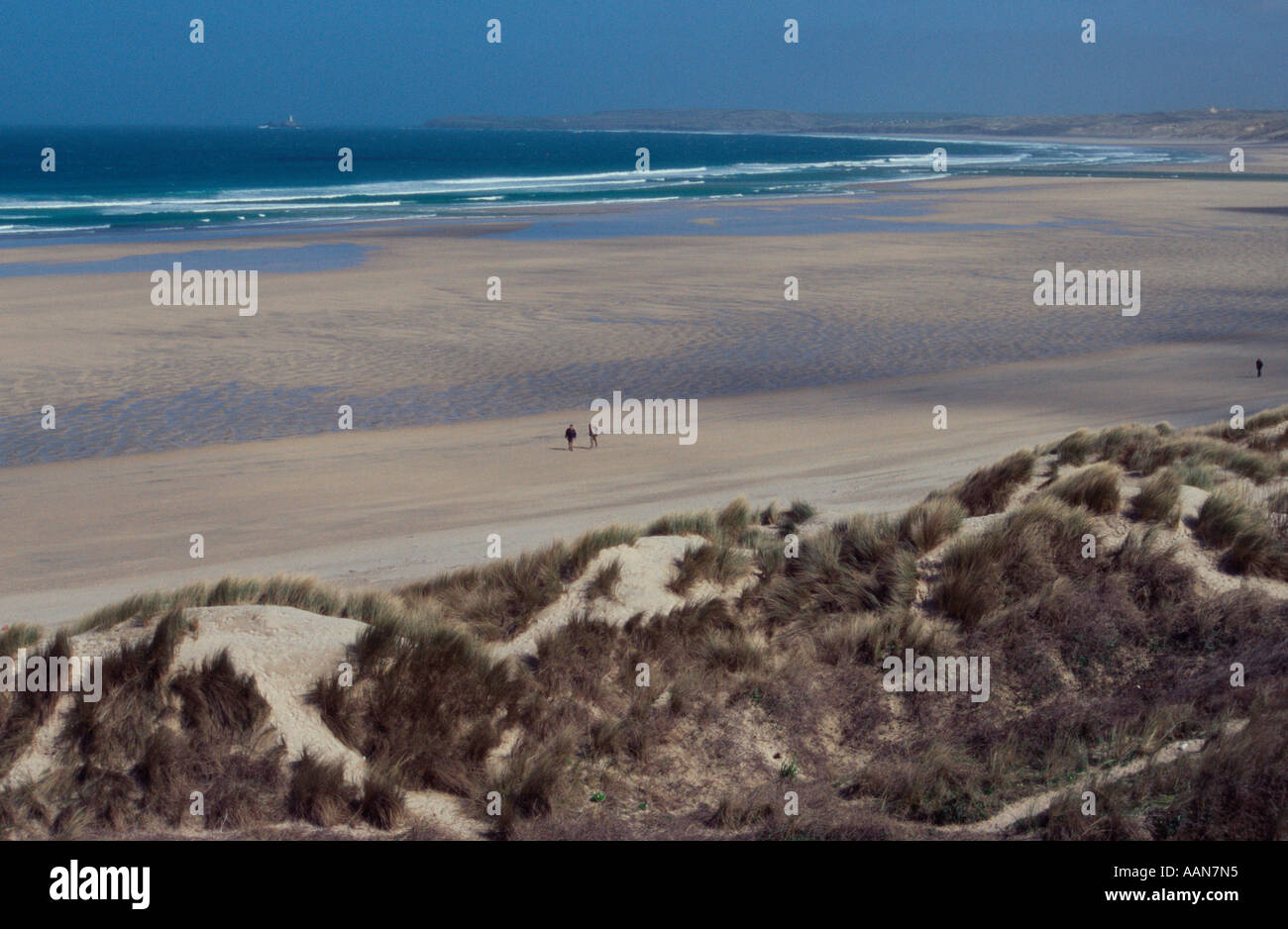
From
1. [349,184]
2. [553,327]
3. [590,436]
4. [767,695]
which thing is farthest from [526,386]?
[349,184]

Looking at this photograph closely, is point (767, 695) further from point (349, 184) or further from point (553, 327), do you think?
point (349, 184)

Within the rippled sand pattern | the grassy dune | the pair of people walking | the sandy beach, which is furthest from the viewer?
the rippled sand pattern

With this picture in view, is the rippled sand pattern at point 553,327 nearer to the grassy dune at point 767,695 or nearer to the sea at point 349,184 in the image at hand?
the grassy dune at point 767,695

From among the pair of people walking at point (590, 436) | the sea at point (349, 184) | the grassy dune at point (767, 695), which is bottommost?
the grassy dune at point (767, 695)

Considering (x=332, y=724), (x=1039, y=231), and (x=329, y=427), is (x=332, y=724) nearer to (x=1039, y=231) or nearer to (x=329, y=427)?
(x=329, y=427)

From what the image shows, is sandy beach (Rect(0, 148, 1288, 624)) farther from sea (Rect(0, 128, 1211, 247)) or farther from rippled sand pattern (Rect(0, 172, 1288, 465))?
sea (Rect(0, 128, 1211, 247))

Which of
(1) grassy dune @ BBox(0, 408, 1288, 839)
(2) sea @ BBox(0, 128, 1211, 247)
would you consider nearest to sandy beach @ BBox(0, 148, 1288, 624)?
(1) grassy dune @ BBox(0, 408, 1288, 839)

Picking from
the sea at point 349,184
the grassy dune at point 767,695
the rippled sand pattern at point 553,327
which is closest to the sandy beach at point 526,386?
the rippled sand pattern at point 553,327

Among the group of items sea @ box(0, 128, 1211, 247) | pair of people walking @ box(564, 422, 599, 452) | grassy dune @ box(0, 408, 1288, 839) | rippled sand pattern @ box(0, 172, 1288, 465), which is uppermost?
sea @ box(0, 128, 1211, 247)
